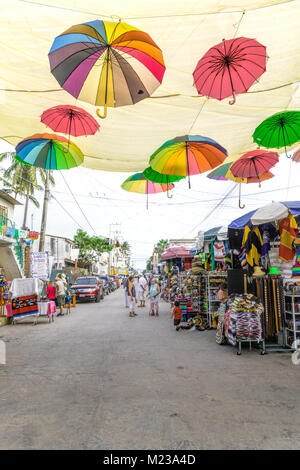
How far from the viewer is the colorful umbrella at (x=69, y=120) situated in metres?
5.68

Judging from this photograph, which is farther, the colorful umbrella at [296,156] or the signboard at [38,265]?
the signboard at [38,265]

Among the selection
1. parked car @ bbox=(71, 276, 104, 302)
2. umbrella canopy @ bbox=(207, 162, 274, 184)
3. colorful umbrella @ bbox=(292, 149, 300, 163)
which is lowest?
parked car @ bbox=(71, 276, 104, 302)

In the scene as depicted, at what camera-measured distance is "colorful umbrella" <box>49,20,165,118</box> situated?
3689 millimetres

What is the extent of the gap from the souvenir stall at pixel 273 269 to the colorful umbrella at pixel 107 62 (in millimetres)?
3994

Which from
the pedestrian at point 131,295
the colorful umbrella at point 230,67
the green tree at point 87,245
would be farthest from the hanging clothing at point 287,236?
the green tree at point 87,245

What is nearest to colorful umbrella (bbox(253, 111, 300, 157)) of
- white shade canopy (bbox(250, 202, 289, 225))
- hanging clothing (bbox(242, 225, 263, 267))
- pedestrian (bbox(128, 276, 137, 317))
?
white shade canopy (bbox(250, 202, 289, 225))

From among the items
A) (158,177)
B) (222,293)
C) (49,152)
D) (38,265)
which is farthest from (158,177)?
(38,265)

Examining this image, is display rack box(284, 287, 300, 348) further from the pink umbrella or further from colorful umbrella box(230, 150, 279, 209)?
the pink umbrella

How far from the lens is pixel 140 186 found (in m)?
8.93

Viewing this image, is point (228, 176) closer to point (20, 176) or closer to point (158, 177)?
point (158, 177)

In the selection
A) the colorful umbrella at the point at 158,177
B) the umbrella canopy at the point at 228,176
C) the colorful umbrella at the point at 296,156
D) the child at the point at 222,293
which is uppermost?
the colorful umbrella at the point at 296,156

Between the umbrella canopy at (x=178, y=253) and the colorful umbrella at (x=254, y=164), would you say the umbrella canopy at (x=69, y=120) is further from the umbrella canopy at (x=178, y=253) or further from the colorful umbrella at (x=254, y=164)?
the umbrella canopy at (x=178, y=253)

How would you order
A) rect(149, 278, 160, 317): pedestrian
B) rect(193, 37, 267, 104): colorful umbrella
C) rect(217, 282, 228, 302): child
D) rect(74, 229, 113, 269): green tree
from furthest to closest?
rect(74, 229, 113, 269): green tree
rect(149, 278, 160, 317): pedestrian
rect(217, 282, 228, 302): child
rect(193, 37, 267, 104): colorful umbrella
